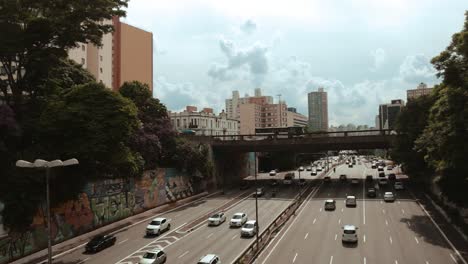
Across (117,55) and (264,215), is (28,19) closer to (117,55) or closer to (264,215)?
(264,215)

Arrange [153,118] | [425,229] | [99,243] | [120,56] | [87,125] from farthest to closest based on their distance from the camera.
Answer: [120,56] → [153,118] → [425,229] → [87,125] → [99,243]

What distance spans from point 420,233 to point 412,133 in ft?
82.5

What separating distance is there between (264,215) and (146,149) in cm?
1912

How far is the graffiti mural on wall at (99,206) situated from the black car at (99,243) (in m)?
4.88

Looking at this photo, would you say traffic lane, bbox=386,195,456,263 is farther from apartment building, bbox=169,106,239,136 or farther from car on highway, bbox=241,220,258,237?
apartment building, bbox=169,106,239,136

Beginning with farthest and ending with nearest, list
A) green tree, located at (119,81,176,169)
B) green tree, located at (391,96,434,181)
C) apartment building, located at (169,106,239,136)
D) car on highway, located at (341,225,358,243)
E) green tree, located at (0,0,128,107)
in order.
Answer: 1. apartment building, located at (169,106,239,136)
2. green tree, located at (119,81,176,169)
3. green tree, located at (391,96,434,181)
4. green tree, located at (0,0,128,107)
5. car on highway, located at (341,225,358,243)

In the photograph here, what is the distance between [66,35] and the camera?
3862 centimetres

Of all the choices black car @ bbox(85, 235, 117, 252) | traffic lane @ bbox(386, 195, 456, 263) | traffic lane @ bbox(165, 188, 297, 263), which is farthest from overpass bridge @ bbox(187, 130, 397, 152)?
black car @ bbox(85, 235, 117, 252)

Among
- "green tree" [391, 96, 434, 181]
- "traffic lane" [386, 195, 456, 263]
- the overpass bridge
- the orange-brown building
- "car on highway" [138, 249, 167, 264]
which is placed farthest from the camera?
the orange-brown building

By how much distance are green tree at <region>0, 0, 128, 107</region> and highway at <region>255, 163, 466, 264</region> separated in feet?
87.4

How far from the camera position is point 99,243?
118ft

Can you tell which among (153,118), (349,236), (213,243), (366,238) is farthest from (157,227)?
(153,118)

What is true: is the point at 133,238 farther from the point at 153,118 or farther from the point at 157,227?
the point at 153,118

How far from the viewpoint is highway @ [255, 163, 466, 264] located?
31391mm
